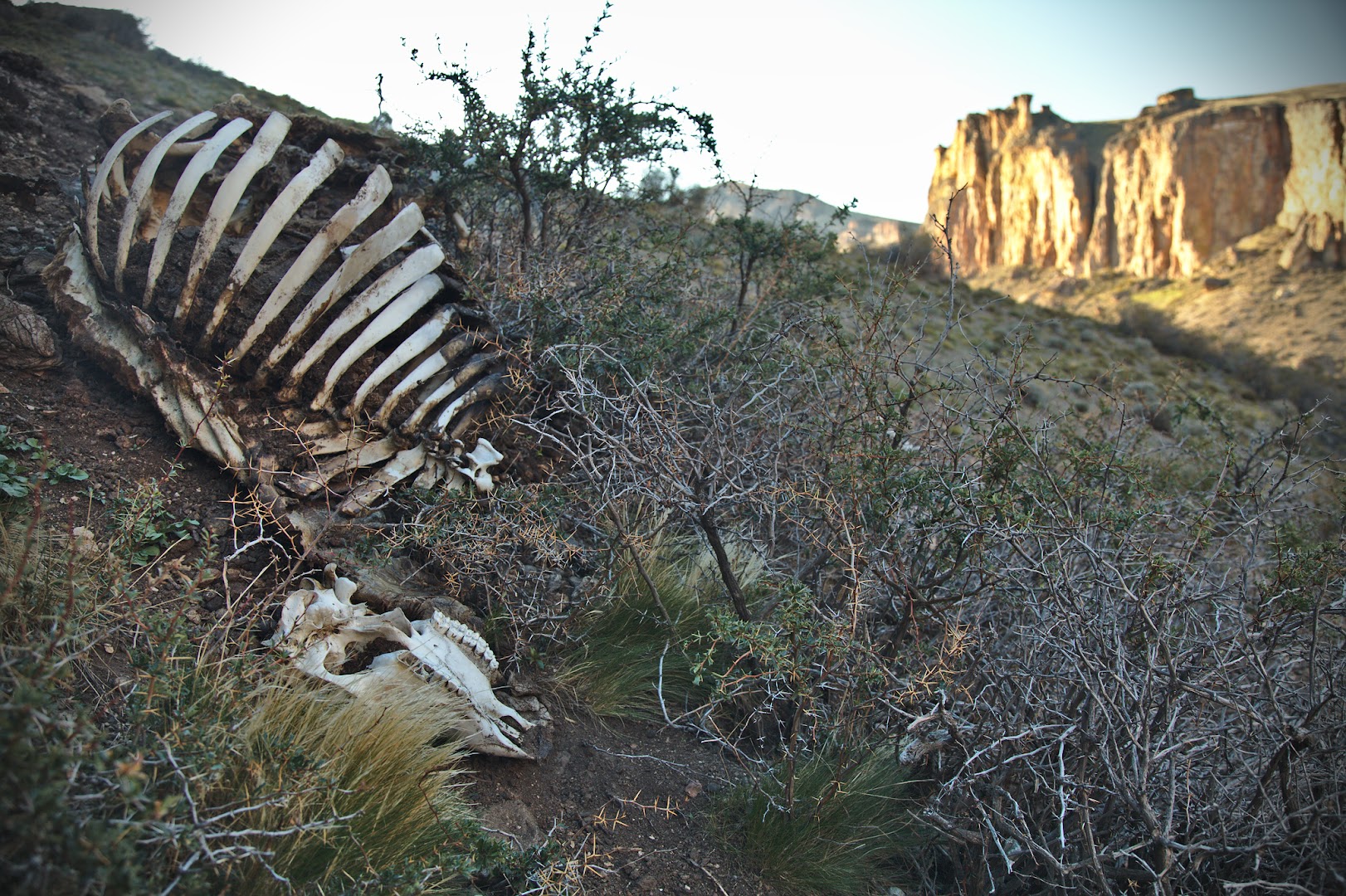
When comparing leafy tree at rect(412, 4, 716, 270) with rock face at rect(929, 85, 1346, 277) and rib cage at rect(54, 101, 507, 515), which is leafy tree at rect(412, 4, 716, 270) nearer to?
rib cage at rect(54, 101, 507, 515)

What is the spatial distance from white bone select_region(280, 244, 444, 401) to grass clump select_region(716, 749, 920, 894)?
2.59m

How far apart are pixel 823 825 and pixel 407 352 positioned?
282 cm

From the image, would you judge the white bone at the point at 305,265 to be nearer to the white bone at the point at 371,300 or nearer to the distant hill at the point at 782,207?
the white bone at the point at 371,300

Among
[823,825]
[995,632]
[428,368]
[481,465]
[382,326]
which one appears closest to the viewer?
[823,825]

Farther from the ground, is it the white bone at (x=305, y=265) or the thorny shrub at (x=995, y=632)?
the white bone at (x=305, y=265)

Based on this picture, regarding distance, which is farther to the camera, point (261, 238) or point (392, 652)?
point (261, 238)

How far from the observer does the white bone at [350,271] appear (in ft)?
11.0

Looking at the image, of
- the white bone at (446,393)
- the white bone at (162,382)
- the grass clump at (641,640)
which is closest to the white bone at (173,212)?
the white bone at (162,382)

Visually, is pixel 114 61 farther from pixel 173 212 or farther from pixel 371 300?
pixel 371 300

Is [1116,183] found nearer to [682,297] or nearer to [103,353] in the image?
[682,297]

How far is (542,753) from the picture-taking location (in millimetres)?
3053

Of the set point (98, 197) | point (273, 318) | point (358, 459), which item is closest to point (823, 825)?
point (358, 459)

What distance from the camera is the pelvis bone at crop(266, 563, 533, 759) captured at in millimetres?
2715

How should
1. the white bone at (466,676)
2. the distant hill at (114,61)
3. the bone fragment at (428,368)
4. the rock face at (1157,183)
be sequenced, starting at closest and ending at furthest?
the white bone at (466,676), the bone fragment at (428,368), the distant hill at (114,61), the rock face at (1157,183)
